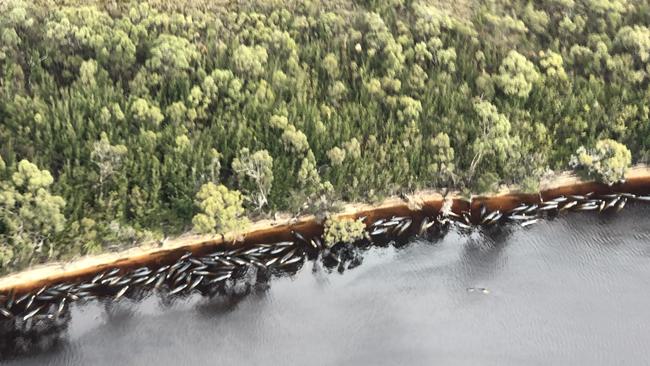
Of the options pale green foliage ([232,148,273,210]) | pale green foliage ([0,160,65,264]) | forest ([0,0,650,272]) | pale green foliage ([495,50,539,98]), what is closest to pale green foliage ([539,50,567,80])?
forest ([0,0,650,272])

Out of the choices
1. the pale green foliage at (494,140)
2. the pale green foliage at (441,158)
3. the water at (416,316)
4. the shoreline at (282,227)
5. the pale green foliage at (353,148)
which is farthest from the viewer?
the pale green foliage at (441,158)

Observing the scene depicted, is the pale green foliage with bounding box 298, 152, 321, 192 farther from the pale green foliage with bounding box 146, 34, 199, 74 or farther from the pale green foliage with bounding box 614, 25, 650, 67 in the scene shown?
the pale green foliage with bounding box 614, 25, 650, 67

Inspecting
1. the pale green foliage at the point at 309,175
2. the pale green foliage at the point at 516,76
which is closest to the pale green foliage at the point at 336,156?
the pale green foliage at the point at 309,175

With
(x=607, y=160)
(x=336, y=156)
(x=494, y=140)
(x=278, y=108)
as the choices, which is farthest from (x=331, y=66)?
(x=607, y=160)

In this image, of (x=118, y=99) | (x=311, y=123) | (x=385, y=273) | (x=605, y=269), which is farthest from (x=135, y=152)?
(x=605, y=269)

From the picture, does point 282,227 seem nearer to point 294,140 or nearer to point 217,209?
point 217,209

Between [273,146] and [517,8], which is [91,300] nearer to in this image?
[273,146]

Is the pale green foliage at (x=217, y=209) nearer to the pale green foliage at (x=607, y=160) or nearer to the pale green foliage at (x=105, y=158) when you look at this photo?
the pale green foliage at (x=105, y=158)
